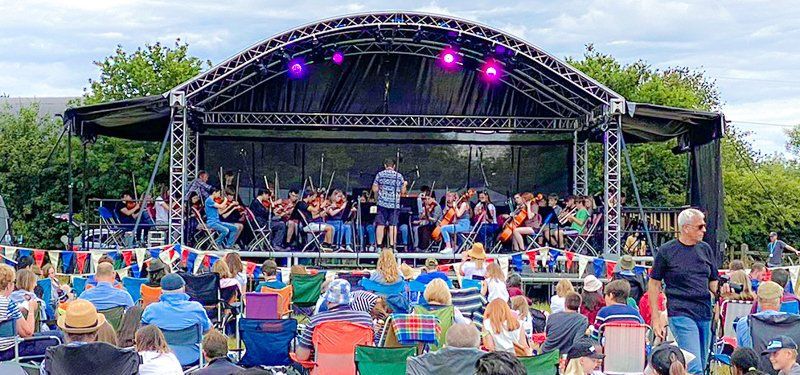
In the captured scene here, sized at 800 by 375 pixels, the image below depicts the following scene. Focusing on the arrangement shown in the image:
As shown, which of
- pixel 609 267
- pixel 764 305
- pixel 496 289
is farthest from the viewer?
pixel 609 267

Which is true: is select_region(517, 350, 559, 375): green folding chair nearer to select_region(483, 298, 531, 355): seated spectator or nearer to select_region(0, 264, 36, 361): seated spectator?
select_region(483, 298, 531, 355): seated spectator

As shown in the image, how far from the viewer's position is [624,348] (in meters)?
6.22

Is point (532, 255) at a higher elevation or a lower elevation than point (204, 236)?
lower

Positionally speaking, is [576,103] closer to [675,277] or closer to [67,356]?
[675,277]

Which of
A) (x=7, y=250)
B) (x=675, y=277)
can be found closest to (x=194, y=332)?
(x=675, y=277)

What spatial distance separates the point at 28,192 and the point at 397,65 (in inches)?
444

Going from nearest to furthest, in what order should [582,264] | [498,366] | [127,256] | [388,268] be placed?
[498,366] < [388,268] < [127,256] < [582,264]

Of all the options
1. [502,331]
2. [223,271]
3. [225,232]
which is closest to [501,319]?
[502,331]

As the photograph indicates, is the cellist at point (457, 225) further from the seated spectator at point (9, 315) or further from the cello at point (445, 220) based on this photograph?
the seated spectator at point (9, 315)

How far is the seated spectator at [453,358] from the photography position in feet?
17.8

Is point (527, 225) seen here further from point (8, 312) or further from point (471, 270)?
point (8, 312)

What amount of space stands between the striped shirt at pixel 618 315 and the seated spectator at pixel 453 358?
131 cm

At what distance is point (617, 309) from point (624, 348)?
314 millimetres

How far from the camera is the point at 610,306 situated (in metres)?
6.52
